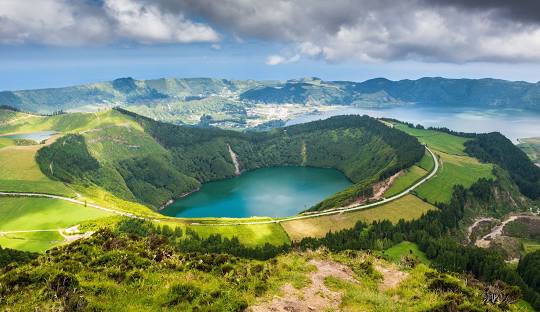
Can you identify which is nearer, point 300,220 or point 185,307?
point 185,307

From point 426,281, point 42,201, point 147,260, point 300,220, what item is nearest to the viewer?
point 426,281

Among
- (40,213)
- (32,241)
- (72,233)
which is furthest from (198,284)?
(40,213)

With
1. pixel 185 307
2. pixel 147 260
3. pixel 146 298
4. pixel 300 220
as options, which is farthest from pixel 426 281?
pixel 300 220

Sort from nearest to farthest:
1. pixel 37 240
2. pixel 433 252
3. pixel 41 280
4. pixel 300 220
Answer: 1. pixel 41 280
2. pixel 433 252
3. pixel 37 240
4. pixel 300 220

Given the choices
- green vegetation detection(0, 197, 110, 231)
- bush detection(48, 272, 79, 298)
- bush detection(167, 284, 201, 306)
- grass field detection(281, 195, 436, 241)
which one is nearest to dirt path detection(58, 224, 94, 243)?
green vegetation detection(0, 197, 110, 231)

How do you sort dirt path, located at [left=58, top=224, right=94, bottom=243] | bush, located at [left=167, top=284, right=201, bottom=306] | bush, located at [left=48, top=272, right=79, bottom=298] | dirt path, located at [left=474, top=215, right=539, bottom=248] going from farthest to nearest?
dirt path, located at [left=474, top=215, right=539, bottom=248] → dirt path, located at [left=58, top=224, right=94, bottom=243] → bush, located at [left=167, top=284, right=201, bottom=306] → bush, located at [left=48, top=272, right=79, bottom=298]

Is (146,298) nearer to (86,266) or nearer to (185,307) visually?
(185,307)

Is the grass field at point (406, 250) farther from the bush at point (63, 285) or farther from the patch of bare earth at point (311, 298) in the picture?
the bush at point (63, 285)

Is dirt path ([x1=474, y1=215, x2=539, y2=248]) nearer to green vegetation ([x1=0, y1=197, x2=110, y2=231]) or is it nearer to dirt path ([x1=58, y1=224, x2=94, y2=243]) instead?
dirt path ([x1=58, y1=224, x2=94, y2=243])
